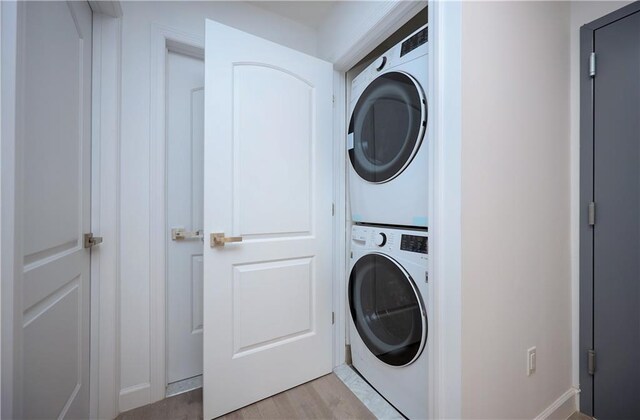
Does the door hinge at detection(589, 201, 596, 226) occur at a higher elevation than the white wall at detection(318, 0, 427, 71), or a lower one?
lower

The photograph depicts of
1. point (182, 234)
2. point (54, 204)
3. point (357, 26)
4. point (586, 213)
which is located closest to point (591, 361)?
point (586, 213)

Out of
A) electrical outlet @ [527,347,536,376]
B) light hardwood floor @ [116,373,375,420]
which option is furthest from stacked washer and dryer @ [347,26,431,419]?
electrical outlet @ [527,347,536,376]

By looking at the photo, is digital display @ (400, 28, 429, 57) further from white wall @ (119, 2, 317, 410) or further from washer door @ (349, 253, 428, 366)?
white wall @ (119, 2, 317, 410)

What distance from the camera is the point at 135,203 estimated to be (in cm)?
130

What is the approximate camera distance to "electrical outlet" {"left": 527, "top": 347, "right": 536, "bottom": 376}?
1112 millimetres

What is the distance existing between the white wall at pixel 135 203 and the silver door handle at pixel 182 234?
172 mm

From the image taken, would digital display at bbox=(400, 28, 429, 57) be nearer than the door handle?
Yes

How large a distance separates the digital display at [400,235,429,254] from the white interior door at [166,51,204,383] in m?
1.17

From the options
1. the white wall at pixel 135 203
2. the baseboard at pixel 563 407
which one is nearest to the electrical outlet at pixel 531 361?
the baseboard at pixel 563 407

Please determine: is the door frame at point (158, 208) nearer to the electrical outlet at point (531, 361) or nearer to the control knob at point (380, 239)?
the control knob at point (380, 239)

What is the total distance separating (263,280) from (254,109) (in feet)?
2.97

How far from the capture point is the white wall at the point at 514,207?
939 mm

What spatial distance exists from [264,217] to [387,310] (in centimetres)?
81

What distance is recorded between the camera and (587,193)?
1.25 meters
